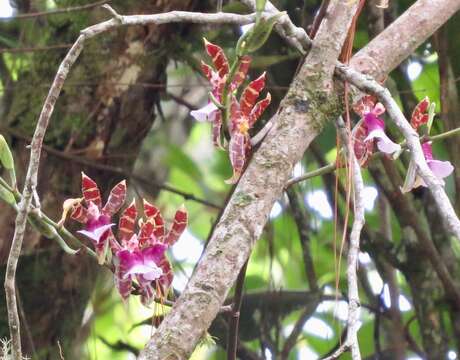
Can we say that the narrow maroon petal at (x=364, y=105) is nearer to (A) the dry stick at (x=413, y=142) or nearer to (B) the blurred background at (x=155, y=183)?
(A) the dry stick at (x=413, y=142)

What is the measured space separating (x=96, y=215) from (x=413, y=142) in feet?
1.08

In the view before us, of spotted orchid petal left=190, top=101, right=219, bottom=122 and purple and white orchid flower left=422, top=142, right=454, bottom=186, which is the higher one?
spotted orchid petal left=190, top=101, right=219, bottom=122

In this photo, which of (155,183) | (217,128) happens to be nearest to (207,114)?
(217,128)

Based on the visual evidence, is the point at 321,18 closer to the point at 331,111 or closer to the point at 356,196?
the point at 331,111

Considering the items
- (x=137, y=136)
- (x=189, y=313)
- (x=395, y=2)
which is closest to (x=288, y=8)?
(x=395, y=2)

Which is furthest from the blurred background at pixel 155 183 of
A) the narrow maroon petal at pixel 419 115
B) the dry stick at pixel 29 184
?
the dry stick at pixel 29 184

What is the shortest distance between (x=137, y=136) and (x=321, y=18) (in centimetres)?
78

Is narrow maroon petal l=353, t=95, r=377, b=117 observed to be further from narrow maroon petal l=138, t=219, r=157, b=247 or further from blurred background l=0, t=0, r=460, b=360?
blurred background l=0, t=0, r=460, b=360

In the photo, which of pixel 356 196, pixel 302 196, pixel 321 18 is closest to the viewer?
pixel 356 196

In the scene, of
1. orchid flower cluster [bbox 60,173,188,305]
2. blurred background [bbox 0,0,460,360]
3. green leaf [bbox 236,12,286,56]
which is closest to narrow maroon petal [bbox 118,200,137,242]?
orchid flower cluster [bbox 60,173,188,305]

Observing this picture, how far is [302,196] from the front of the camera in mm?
2043

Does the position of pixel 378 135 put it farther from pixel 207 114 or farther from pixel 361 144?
pixel 207 114

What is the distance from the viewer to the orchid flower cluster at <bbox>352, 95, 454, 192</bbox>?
3.27 feet

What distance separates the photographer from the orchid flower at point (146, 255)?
964 mm
